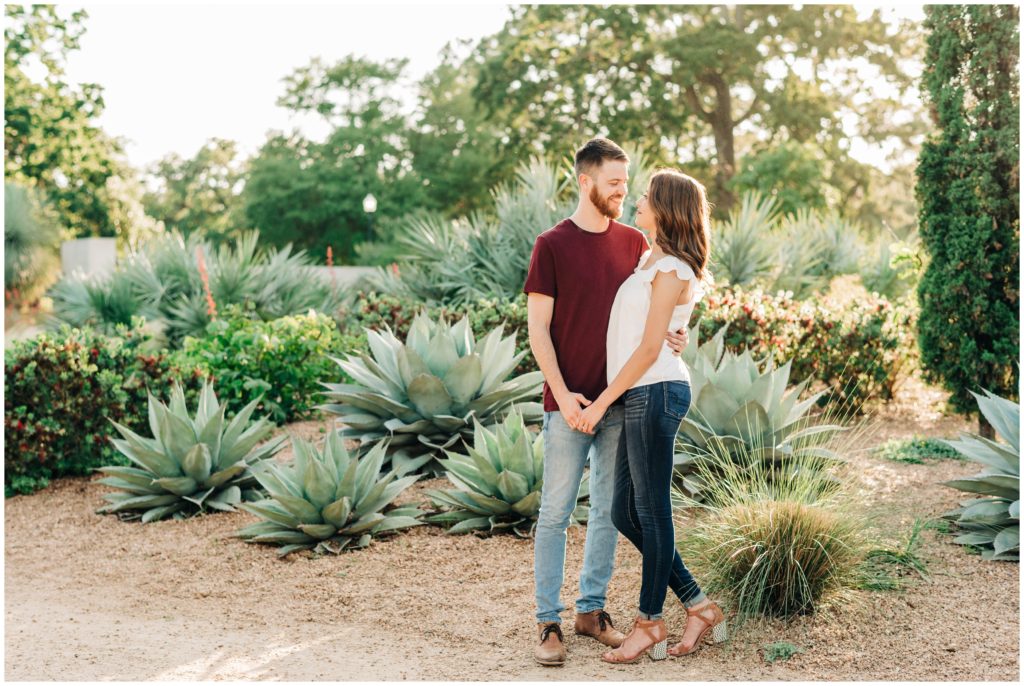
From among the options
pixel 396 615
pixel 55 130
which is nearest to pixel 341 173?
pixel 55 130

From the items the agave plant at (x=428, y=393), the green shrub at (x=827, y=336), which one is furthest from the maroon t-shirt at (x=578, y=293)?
the green shrub at (x=827, y=336)

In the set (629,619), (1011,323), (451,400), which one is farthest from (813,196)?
(629,619)

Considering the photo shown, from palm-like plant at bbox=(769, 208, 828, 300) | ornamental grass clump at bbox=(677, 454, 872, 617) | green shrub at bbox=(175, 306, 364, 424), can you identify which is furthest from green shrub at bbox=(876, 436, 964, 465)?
green shrub at bbox=(175, 306, 364, 424)

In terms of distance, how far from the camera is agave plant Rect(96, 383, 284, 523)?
6648 mm

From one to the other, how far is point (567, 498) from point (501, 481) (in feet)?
5.22

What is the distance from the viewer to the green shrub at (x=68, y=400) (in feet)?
24.4

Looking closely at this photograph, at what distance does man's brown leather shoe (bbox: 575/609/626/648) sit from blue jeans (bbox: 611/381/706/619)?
21cm

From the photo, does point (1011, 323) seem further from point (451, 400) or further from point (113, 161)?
point (113, 161)

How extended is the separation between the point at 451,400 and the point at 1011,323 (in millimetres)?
4449

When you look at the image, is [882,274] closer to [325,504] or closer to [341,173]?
[325,504]

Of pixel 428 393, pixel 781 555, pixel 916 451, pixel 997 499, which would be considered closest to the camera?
pixel 781 555

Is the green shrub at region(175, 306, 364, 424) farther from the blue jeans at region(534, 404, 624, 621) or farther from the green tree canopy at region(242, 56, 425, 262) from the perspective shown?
the green tree canopy at region(242, 56, 425, 262)

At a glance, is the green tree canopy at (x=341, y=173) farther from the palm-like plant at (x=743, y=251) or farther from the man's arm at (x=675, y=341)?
the man's arm at (x=675, y=341)

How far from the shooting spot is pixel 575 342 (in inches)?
158
